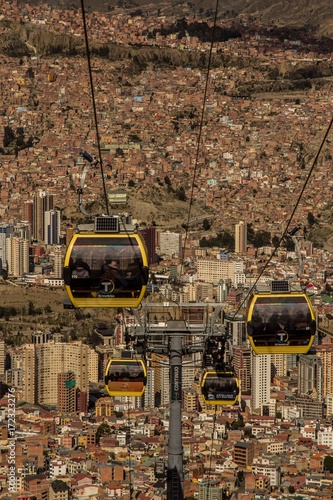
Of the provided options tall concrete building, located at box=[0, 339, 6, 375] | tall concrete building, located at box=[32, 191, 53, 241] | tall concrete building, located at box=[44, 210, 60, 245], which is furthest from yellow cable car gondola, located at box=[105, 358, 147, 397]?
tall concrete building, located at box=[32, 191, 53, 241]

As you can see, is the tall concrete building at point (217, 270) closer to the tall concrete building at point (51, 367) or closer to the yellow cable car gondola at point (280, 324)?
the tall concrete building at point (51, 367)

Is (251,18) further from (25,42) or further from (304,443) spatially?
(304,443)

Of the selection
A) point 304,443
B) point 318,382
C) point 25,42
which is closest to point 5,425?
point 304,443

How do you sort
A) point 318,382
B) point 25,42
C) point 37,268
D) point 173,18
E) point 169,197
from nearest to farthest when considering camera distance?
point 318,382
point 37,268
point 169,197
point 25,42
point 173,18

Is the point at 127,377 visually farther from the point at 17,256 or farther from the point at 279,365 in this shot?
the point at 17,256

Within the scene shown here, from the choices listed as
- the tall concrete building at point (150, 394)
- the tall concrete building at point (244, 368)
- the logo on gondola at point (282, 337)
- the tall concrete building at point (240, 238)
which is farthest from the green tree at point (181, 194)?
the logo on gondola at point (282, 337)

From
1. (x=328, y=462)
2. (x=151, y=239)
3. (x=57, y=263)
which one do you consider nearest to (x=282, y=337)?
(x=328, y=462)
